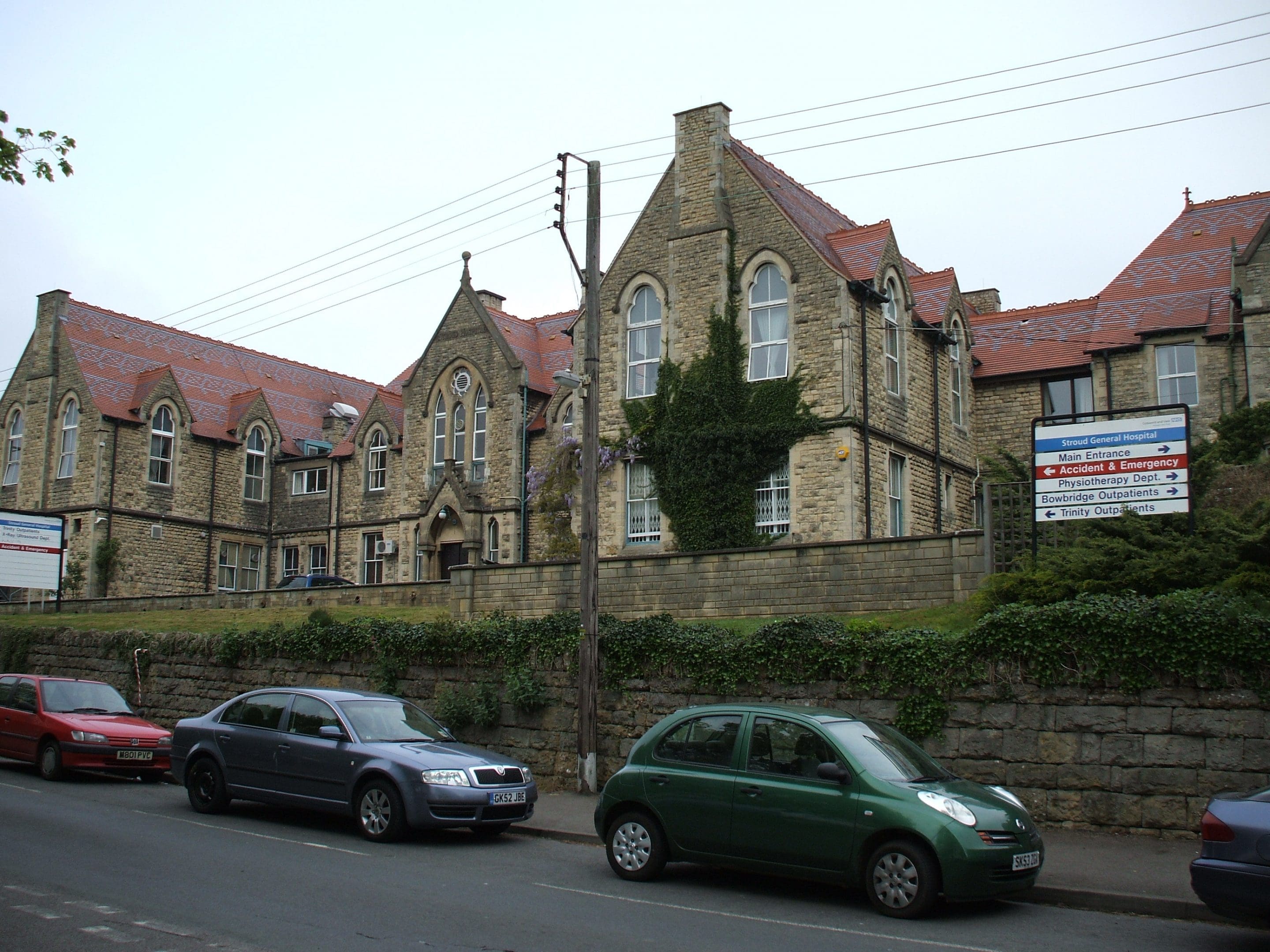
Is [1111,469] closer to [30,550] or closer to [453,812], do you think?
[453,812]

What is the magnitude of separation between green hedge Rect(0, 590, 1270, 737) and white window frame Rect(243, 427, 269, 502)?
95.4 ft

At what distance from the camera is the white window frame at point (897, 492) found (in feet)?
90.4

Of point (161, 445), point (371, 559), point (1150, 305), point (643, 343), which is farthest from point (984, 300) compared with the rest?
point (161, 445)

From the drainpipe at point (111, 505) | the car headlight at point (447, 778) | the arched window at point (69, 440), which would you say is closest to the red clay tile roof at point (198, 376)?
the drainpipe at point (111, 505)

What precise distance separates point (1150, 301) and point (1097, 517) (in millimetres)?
18844

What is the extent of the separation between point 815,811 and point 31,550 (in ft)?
94.1

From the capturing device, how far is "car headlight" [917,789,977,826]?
9305mm

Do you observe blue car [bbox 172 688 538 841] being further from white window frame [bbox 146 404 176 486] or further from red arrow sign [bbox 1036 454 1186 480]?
white window frame [bbox 146 404 176 486]

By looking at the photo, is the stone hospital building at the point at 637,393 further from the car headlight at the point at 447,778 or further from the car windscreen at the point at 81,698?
the car headlight at the point at 447,778

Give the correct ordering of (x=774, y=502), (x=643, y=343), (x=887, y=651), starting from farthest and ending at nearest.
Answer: (x=643, y=343) → (x=774, y=502) → (x=887, y=651)

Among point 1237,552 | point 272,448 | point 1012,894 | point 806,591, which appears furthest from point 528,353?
point 1012,894

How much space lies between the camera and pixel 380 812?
12.4m

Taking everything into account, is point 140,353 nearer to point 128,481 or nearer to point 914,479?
point 128,481

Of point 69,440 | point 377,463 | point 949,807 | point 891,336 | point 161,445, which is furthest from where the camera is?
point 161,445
